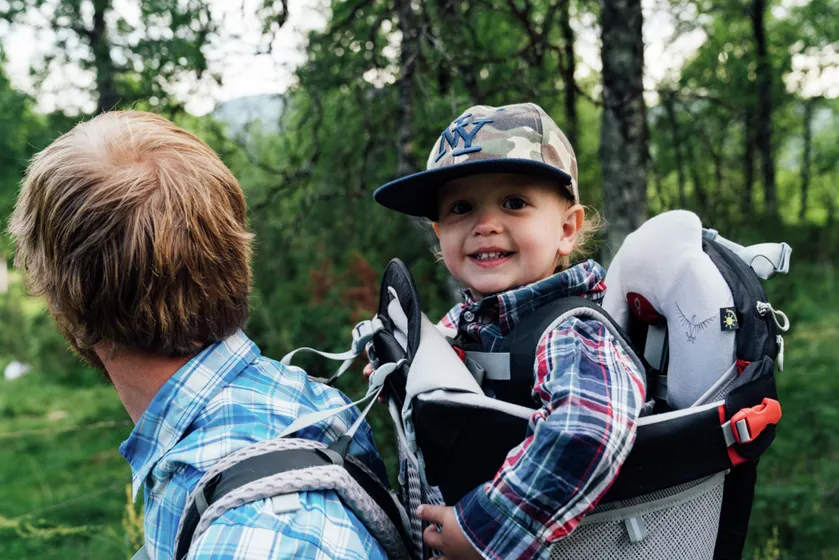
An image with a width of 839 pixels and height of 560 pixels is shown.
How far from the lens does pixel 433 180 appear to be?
5.78ft

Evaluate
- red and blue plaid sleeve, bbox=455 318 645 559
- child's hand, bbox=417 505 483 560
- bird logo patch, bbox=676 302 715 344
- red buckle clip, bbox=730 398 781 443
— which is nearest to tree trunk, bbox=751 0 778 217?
bird logo patch, bbox=676 302 715 344

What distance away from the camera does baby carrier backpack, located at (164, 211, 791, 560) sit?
4.30 feet

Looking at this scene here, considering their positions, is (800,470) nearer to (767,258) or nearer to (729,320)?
(767,258)

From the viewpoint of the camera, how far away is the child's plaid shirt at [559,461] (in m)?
1.31

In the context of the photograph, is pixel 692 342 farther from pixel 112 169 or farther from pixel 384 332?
pixel 112 169

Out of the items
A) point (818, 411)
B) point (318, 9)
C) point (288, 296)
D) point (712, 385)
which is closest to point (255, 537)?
point (712, 385)

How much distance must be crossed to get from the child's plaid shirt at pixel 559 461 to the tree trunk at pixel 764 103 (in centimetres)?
589

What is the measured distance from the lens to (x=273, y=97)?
401cm

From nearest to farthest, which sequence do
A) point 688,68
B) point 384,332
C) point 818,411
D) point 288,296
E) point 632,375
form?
point 632,375 → point 384,332 → point 818,411 → point 288,296 → point 688,68

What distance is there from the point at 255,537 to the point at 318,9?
3607mm

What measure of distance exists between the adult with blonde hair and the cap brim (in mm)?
451

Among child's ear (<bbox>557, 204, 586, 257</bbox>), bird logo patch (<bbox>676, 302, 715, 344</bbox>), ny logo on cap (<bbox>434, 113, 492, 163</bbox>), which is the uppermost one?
ny logo on cap (<bbox>434, 113, 492, 163</bbox>)

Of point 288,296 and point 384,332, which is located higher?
point 384,332

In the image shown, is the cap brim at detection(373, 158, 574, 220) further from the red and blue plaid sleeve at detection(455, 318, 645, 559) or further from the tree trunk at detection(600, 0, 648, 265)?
the tree trunk at detection(600, 0, 648, 265)
